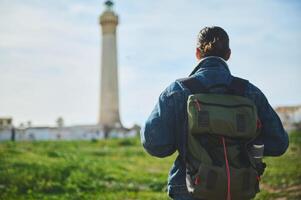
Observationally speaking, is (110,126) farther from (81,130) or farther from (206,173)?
(206,173)

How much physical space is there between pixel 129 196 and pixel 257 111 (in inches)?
261

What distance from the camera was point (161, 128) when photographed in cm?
327

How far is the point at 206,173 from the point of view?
3059 mm

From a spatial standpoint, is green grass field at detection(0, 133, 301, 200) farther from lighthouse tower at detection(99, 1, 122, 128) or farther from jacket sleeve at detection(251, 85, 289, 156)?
lighthouse tower at detection(99, 1, 122, 128)

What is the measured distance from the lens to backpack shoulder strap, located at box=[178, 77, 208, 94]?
131 inches

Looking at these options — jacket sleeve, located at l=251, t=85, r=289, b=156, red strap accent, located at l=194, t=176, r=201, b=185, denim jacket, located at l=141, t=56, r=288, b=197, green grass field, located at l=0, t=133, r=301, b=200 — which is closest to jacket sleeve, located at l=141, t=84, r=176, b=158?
denim jacket, located at l=141, t=56, r=288, b=197

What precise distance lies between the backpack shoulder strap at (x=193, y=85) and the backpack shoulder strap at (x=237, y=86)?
20 cm

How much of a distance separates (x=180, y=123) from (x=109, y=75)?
44058 millimetres

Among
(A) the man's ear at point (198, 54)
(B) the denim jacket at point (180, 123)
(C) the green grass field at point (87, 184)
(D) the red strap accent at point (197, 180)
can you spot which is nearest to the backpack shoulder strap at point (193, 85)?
(B) the denim jacket at point (180, 123)

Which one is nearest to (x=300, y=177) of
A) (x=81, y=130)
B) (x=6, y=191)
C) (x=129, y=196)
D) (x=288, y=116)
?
(x=129, y=196)

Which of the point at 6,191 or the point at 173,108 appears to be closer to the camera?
the point at 173,108

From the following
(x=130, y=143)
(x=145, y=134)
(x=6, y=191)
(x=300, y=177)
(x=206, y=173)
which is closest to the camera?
(x=206, y=173)

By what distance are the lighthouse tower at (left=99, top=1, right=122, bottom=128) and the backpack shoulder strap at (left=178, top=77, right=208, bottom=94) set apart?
141 feet

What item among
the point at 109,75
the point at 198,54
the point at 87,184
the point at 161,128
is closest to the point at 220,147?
the point at 161,128
